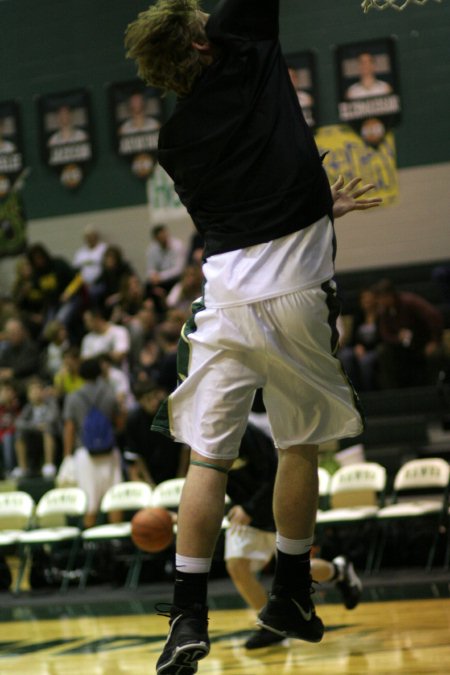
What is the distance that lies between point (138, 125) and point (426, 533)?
837 cm

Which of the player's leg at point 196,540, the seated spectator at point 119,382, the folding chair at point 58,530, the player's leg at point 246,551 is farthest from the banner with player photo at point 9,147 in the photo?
the player's leg at point 196,540

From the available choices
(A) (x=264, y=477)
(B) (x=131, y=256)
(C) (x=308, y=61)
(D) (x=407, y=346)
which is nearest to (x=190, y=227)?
(B) (x=131, y=256)

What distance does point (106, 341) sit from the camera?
12.9 m

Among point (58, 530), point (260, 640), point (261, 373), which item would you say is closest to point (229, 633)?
point (260, 640)

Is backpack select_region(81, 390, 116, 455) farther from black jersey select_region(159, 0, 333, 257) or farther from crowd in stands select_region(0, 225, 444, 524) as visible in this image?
black jersey select_region(159, 0, 333, 257)

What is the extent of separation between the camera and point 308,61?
14273 millimetres

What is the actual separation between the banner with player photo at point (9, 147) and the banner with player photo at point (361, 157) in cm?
461

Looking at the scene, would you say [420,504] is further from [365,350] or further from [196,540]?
[196,540]

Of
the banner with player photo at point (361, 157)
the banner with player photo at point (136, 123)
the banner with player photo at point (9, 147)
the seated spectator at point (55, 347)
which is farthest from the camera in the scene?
the banner with player photo at point (9, 147)

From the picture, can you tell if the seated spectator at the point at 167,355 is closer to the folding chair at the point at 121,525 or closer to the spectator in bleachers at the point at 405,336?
the folding chair at the point at 121,525

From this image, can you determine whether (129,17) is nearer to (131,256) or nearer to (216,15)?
(131,256)

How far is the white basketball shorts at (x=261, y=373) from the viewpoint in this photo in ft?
10.9

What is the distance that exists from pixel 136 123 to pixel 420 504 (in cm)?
835

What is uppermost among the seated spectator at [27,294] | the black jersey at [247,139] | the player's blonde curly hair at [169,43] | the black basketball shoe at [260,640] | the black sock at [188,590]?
the player's blonde curly hair at [169,43]
